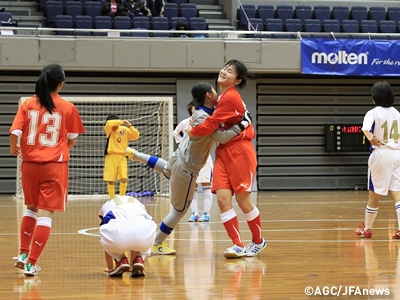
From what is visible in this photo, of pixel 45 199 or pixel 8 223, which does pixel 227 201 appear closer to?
pixel 45 199

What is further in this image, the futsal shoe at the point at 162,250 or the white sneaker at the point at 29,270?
the futsal shoe at the point at 162,250

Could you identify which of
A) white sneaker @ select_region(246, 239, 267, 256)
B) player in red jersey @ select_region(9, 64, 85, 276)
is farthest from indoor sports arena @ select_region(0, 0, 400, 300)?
player in red jersey @ select_region(9, 64, 85, 276)

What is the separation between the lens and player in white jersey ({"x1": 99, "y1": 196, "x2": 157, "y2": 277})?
4.98 meters

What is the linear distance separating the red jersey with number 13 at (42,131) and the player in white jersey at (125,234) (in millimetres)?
603

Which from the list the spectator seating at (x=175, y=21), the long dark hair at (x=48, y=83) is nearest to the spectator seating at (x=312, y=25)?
the spectator seating at (x=175, y=21)

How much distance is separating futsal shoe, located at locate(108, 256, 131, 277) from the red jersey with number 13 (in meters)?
0.91

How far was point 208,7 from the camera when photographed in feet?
62.8

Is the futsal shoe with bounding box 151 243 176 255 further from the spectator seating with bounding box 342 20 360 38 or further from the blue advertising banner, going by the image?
the spectator seating with bounding box 342 20 360 38

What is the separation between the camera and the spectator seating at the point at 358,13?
18.8 meters

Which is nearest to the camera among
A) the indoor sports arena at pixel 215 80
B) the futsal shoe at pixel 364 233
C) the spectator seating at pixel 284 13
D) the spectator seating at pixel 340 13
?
the futsal shoe at pixel 364 233

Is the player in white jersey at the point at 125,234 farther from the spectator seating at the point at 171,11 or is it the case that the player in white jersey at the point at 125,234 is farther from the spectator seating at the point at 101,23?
the spectator seating at the point at 171,11

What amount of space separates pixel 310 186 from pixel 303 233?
10.1 metres

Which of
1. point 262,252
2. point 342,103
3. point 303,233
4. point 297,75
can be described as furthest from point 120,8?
point 262,252

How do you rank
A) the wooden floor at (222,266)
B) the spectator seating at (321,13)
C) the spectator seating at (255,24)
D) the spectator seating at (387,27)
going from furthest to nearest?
the spectator seating at (321,13), the spectator seating at (387,27), the spectator seating at (255,24), the wooden floor at (222,266)
